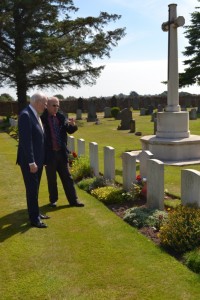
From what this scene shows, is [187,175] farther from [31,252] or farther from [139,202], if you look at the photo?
[31,252]

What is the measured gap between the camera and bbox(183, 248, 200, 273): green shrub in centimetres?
452

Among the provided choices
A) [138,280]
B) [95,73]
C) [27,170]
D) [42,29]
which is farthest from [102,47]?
[138,280]

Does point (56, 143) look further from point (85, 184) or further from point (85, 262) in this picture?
point (85, 262)

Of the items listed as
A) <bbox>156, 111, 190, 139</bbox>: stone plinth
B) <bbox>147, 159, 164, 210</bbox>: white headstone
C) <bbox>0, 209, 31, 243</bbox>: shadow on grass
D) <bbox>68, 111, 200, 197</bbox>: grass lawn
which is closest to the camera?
<bbox>0, 209, 31, 243</bbox>: shadow on grass

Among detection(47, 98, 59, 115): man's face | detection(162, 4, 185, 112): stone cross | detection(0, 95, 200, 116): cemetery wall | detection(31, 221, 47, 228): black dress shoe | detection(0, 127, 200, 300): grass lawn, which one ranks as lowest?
detection(0, 127, 200, 300): grass lawn

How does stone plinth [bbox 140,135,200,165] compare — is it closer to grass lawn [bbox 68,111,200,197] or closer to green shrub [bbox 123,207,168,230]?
grass lawn [bbox 68,111,200,197]

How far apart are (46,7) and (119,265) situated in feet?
95.3

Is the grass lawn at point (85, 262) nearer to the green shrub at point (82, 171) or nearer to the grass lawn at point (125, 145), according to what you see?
the grass lawn at point (125, 145)

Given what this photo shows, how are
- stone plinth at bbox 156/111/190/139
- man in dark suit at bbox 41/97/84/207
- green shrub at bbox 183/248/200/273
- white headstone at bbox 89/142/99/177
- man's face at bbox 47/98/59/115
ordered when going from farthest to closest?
1. stone plinth at bbox 156/111/190/139
2. white headstone at bbox 89/142/99/177
3. man in dark suit at bbox 41/97/84/207
4. man's face at bbox 47/98/59/115
5. green shrub at bbox 183/248/200/273

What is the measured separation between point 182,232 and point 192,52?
39.3m

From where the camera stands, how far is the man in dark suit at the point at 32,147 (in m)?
5.82

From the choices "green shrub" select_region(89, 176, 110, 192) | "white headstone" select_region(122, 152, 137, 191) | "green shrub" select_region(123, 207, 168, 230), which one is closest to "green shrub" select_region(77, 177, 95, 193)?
"green shrub" select_region(89, 176, 110, 192)

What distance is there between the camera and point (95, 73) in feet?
107

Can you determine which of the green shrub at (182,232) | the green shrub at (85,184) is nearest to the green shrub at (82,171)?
the green shrub at (85,184)
